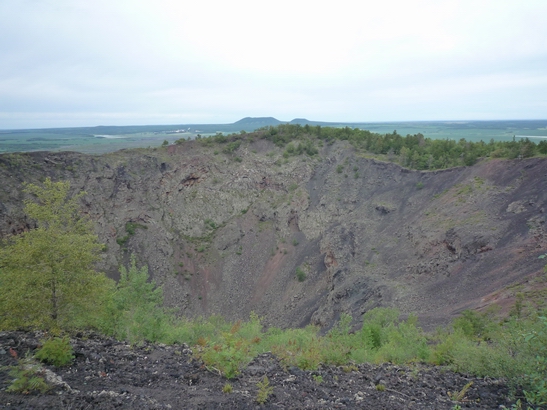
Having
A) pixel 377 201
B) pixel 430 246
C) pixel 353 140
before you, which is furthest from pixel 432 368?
pixel 353 140

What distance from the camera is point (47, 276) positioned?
8859 mm

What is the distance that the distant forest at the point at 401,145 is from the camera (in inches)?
1374

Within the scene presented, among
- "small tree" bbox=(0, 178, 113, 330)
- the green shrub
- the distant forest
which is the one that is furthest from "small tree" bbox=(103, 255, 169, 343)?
the distant forest

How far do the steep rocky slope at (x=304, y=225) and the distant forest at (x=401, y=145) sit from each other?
1.34 metres

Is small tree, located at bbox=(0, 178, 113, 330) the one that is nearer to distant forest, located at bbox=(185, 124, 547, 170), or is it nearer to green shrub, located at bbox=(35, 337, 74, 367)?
green shrub, located at bbox=(35, 337, 74, 367)

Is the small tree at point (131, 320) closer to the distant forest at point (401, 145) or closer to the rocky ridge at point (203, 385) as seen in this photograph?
the rocky ridge at point (203, 385)

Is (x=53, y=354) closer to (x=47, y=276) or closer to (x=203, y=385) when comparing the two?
(x=47, y=276)

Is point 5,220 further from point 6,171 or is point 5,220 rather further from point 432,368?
point 432,368

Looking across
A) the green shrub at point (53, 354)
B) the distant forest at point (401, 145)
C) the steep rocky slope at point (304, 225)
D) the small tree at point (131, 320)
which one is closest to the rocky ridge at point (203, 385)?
the green shrub at point (53, 354)

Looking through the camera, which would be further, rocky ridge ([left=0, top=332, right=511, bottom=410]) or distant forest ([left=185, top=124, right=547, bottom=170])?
distant forest ([left=185, top=124, right=547, bottom=170])

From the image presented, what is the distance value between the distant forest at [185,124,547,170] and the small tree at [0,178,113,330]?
3476 cm

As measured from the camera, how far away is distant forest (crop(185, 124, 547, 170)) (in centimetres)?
3491

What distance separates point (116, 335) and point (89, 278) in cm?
319

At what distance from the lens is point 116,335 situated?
38.4ft
